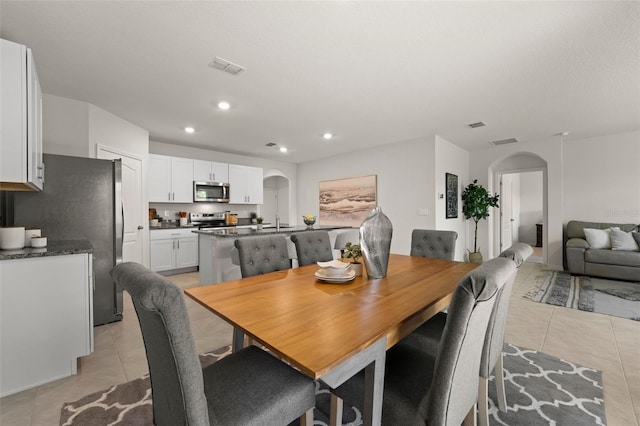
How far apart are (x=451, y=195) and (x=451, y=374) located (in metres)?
4.95

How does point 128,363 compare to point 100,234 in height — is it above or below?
below

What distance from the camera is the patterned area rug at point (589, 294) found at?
128 inches

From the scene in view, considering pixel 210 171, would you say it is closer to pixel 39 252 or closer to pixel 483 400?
pixel 39 252

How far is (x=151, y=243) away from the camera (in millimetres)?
4699

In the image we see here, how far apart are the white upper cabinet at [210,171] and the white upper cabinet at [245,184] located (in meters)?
0.14

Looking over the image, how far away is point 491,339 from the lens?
1372mm

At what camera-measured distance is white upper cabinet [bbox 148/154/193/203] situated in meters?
4.87

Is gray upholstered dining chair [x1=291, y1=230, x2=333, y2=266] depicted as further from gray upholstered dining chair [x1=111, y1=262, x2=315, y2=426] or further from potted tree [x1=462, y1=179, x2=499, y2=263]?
potted tree [x1=462, y1=179, x2=499, y2=263]

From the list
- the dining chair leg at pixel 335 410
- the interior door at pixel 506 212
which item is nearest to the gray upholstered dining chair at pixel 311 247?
the dining chair leg at pixel 335 410

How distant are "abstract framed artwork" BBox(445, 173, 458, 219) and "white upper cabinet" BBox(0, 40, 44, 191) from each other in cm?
545

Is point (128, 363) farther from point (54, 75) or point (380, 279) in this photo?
point (54, 75)

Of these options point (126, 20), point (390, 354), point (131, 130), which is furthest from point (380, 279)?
point (131, 130)

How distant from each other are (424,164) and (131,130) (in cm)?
467

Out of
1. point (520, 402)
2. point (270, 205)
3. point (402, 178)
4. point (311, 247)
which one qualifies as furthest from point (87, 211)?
point (270, 205)
